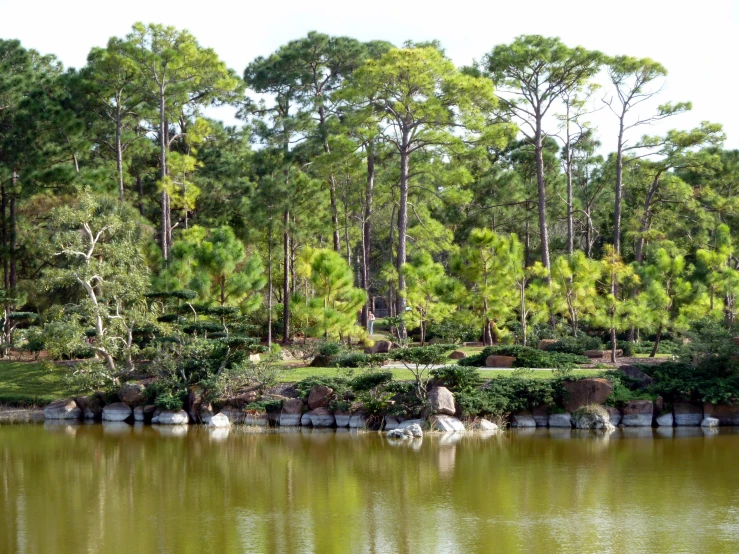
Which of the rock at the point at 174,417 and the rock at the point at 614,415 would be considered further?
Result: the rock at the point at 174,417

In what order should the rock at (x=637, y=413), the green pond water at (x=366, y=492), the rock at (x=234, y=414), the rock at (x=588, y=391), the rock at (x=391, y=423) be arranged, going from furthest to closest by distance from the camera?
1. the rock at (x=234, y=414)
2. the rock at (x=637, y=413)
3. the rock at (x=588, y=391)
4. the rock at (x=391, y=423)
5. the green pond water at (x=366, y=492)

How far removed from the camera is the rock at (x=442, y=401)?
1766 cm

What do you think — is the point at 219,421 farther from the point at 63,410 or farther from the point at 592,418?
the point at 592,418

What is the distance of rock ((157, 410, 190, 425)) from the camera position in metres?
19.2

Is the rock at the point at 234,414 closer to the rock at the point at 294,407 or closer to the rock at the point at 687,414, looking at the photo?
the rock at the point at 294,407

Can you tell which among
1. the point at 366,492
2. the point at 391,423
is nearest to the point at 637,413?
the point at 391,423

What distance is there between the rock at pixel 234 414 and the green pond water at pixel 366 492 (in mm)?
996

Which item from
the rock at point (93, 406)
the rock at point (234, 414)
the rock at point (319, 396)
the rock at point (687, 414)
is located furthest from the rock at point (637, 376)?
the rock at point (93, 406)

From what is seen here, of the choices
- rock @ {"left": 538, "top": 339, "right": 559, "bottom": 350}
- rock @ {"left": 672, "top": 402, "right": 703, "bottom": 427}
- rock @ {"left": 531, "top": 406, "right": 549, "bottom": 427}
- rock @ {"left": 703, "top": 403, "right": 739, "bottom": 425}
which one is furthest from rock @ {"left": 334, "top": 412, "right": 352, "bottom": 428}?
rock @ {"left": 538, "top": 339, "right": 559, "bottom": 350}

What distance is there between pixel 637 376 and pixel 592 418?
6.06 ft

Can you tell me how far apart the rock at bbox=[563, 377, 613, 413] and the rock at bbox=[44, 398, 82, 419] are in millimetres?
10654

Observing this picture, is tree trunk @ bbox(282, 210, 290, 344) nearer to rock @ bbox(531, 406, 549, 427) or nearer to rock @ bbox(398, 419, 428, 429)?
rock @ bbox(398, 419, 428, 429)

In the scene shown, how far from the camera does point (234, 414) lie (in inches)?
750

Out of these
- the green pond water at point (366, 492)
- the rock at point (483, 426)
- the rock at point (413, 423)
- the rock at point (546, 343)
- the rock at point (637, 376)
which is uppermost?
the rock at point (546, 343)
